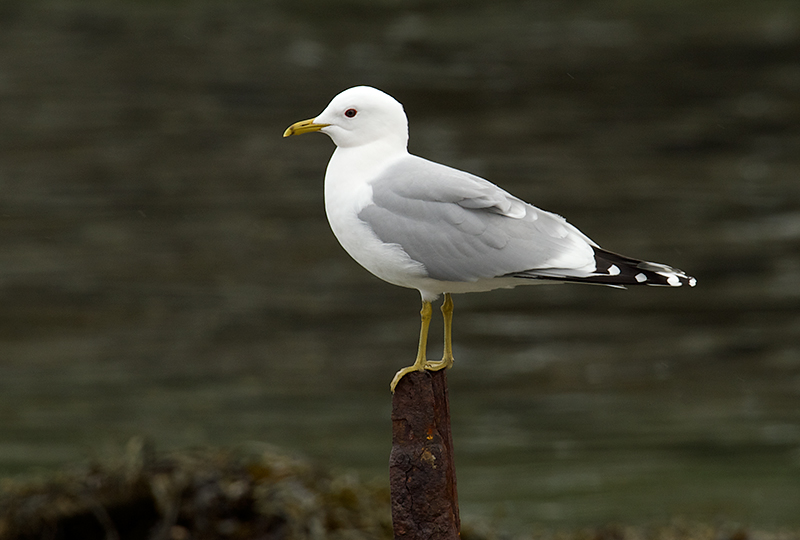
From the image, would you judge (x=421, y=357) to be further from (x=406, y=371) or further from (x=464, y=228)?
(x=464, y=228)

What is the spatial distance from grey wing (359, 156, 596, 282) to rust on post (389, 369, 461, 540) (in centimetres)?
36

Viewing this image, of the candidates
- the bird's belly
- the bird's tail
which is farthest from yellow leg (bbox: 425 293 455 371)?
the bird's tail

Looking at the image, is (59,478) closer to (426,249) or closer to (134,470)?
(134,470)

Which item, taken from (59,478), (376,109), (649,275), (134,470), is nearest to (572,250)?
(649,275)

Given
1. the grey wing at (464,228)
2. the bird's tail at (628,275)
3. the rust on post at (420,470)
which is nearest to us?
the bird's tail at (628,275)

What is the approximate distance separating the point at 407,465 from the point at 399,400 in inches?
6.7

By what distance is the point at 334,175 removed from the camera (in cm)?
267

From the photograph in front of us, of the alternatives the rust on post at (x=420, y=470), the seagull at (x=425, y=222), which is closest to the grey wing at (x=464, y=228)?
the seagull at (x=425, y=222)

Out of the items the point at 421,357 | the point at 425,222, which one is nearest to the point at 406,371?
the point at 421,357

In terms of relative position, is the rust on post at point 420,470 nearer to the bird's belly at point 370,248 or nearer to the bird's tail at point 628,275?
the bird's belly at point 370,248

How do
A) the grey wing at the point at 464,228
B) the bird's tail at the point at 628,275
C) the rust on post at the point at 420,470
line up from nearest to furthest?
the bird's tail at the point at 628,275
the grey wing at the point at 464,228
the rust on post at the point at 420,470

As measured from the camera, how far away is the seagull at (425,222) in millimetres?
2516

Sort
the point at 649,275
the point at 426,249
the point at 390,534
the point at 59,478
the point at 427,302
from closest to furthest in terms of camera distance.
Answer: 1. the point at 649,275
2. the point at 426,249
3. the point at 427,302
4. the point at 390,534
5. the point at 59,478

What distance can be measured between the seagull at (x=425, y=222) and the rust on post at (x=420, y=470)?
10cm
